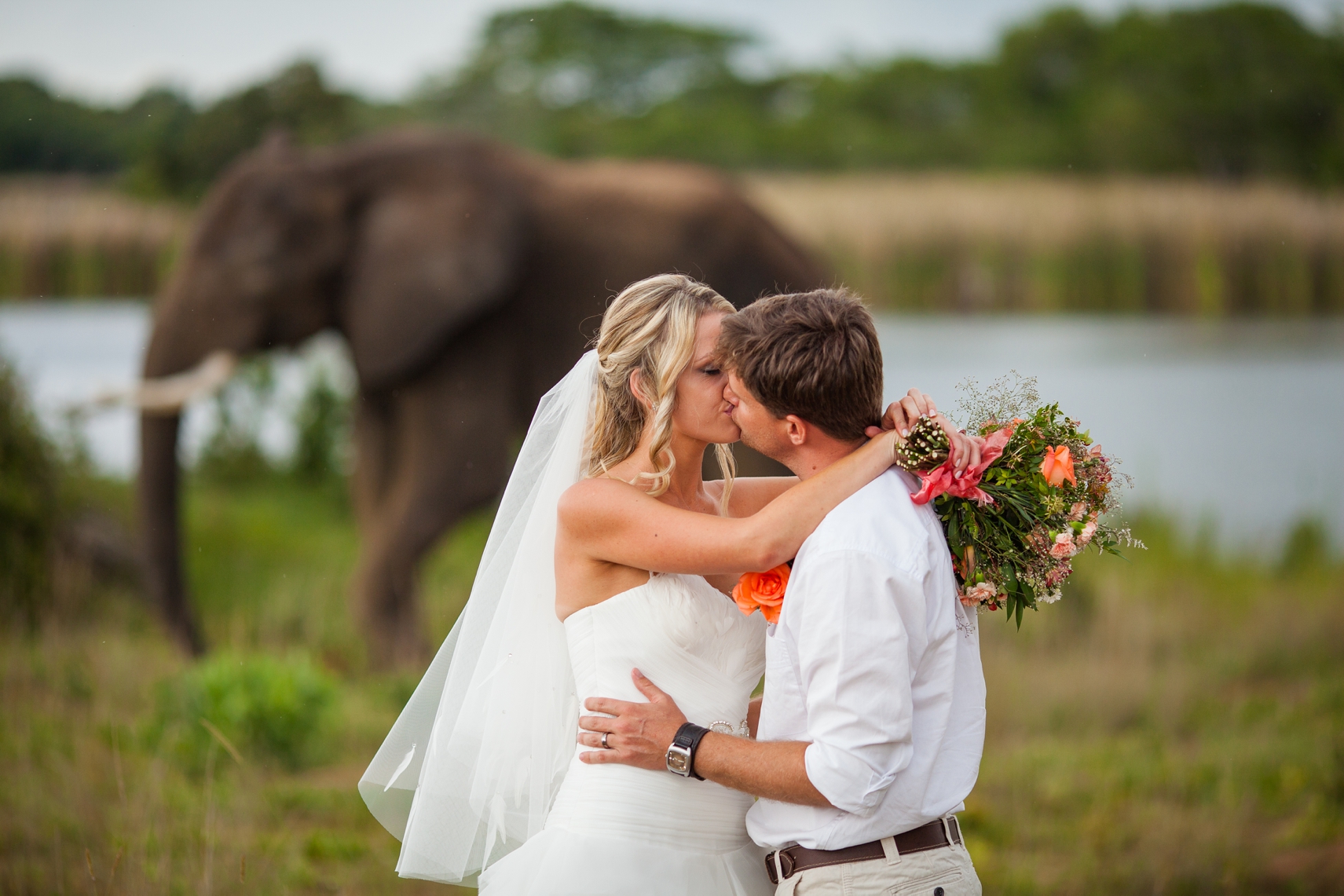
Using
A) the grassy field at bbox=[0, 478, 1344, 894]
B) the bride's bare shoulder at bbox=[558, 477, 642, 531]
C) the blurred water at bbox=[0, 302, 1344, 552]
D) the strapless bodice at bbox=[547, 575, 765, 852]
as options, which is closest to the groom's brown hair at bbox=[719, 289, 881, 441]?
the bride's bare shoulder at bbox=[558, 477, 642, 531]

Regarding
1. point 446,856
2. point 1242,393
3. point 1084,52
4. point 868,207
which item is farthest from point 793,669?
point 1084,52

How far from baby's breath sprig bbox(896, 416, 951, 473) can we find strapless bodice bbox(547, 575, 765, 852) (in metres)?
0.62

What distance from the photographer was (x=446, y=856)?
2.73 m

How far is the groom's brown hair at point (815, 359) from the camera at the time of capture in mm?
2102

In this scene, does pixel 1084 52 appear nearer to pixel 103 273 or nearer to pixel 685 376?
pixel 103 273

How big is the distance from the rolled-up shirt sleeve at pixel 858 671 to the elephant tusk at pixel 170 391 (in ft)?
17.5

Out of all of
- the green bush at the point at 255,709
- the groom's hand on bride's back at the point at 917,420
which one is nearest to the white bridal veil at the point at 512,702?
the groom's hand on bride's back at the point at 917,420

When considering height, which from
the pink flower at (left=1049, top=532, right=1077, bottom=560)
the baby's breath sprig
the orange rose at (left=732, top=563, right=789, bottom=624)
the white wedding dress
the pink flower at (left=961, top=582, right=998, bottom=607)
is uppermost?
the baby's breath sprig

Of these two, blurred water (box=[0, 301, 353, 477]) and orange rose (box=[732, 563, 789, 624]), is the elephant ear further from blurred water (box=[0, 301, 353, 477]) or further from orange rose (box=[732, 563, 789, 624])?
orange rose (box=[732, 563, 789, 624])

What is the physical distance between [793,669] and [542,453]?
0.93 meters

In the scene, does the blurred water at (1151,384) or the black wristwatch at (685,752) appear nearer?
the black wristwatch at (685,752)

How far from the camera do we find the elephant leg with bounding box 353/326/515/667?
662 centimetres

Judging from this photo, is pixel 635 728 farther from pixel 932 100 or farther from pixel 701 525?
pixel 932 100

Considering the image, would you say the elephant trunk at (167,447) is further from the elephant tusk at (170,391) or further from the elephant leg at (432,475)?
the elephant leg at (432,475)
